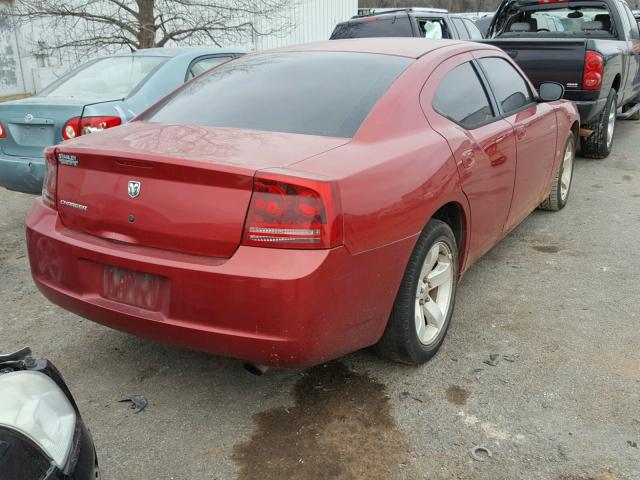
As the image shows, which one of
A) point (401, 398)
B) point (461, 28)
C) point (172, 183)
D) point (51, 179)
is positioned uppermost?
point (461, 28)

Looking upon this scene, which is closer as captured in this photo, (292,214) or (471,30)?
(292,214)

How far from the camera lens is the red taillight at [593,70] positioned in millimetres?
6680

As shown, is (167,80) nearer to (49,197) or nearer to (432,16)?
(49,197)

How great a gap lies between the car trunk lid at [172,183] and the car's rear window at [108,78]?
302 cm

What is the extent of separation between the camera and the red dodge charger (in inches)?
93.7

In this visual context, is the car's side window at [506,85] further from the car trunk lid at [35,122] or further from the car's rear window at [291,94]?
the car trunk lid at [35,122]

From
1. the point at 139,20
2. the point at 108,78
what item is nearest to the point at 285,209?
the point at 108,78

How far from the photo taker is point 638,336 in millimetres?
3455

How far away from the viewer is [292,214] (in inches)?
92.7

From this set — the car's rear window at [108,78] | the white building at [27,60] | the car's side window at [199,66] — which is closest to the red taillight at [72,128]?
the car's rear window at [108,78]

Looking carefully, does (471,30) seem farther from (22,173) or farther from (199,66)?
(22,173)

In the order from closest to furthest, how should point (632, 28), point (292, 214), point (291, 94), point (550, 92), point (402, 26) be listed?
point (292, 214), point (291, 94), point (550, 92), point (632, 28), point (402, 26)

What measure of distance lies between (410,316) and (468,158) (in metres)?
0.94

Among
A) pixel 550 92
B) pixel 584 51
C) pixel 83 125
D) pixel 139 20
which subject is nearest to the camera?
pixel 550 92
